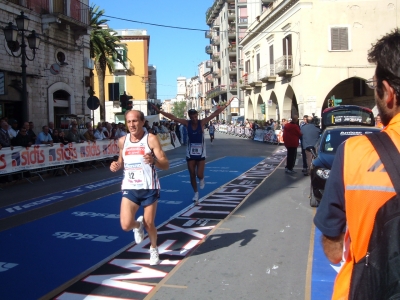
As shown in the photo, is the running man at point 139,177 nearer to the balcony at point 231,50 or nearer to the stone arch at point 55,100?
the stone arch at point 55,100

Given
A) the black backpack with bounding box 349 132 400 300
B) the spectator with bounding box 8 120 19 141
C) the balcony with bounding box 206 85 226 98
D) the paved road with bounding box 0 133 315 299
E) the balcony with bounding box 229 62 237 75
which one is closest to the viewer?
the black backpack with bounding box 349 132 400 300

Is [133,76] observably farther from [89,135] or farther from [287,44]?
[89,135]

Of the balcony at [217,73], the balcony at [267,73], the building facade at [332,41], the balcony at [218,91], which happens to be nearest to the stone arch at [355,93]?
the building facade at [332,41]

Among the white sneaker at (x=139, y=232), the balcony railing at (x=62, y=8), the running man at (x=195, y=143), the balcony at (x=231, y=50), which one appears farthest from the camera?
the balcony at (x=231, y=50)

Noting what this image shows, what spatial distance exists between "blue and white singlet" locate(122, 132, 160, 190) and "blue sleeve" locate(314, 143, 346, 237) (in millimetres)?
3534

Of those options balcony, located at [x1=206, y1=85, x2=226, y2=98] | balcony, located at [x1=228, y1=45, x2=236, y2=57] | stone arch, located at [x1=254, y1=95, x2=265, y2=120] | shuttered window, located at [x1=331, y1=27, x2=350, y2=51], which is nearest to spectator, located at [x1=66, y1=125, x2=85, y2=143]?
shuttered window, located at [x1=331, y1=27, x2=350, y2=51]

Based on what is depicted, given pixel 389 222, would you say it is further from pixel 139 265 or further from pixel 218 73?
pixel 218 73

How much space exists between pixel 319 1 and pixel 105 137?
800 inches

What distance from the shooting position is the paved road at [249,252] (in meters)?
4.65

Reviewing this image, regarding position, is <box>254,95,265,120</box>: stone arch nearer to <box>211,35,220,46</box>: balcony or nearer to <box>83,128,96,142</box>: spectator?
<box>83,128,96,142</box>: spectator

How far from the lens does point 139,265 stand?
18.0 ft

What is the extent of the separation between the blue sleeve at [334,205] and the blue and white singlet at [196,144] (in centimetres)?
717

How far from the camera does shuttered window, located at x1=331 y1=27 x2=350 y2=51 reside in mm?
31703

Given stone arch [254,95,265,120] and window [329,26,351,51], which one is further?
stone arch [254,95,265,120]
